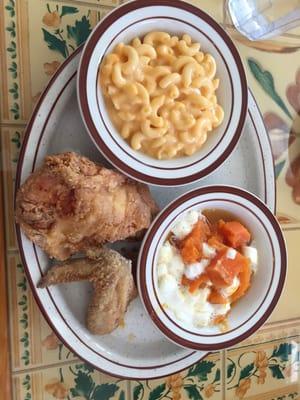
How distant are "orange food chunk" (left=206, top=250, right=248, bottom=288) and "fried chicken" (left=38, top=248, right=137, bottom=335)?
19cm

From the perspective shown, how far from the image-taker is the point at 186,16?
110 cm

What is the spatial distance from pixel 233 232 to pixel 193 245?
0.11 meters

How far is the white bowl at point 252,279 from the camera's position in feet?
3.68

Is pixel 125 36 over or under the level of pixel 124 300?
over

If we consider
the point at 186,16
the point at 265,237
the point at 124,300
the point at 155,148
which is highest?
the point at 186,16

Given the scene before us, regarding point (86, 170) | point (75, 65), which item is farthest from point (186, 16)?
point (86, 170)

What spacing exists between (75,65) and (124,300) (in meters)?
0.52

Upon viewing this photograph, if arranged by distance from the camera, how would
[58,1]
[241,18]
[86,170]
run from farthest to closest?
1. [241,18]
2. [58,1]
3. [86,170]

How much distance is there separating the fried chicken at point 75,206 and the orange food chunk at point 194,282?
0.18m

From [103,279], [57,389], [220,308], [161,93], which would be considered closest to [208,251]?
[220,308]

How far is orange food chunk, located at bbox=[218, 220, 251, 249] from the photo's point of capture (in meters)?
1.21

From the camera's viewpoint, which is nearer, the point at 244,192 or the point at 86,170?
the point at 86,170

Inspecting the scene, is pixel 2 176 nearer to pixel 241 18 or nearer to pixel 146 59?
pixel 146 59

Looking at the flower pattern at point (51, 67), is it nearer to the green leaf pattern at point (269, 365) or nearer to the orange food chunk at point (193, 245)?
the orange food chunk at point (193, 245)
